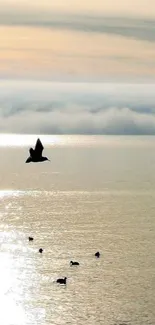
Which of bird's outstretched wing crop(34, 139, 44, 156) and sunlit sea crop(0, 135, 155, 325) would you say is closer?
bird's outstretched wing crop(34, 139, 44, 156)

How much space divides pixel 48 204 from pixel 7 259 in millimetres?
59689

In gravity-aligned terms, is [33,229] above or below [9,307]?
above

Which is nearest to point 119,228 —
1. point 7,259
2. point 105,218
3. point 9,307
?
point 105,218

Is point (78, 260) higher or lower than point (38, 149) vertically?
higher

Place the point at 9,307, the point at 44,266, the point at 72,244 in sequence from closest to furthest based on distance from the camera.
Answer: the point at 9,307
the point at 44,266
the point at 72,244

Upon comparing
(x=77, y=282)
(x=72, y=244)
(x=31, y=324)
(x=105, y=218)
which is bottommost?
(x=31, y=324)

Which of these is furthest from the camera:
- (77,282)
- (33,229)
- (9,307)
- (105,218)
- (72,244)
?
(105,218)

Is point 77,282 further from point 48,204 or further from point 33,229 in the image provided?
point 48,204

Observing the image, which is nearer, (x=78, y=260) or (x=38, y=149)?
(x=38, y=149)

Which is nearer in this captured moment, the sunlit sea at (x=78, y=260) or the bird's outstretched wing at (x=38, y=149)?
the bird's outstretched wing at (x=38, y=149)

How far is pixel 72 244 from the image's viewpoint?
10144 centimetres

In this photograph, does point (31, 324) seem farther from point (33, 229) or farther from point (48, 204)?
point (48, 204)

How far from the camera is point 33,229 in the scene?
384 ft

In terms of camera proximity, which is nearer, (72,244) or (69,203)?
(72,244)
